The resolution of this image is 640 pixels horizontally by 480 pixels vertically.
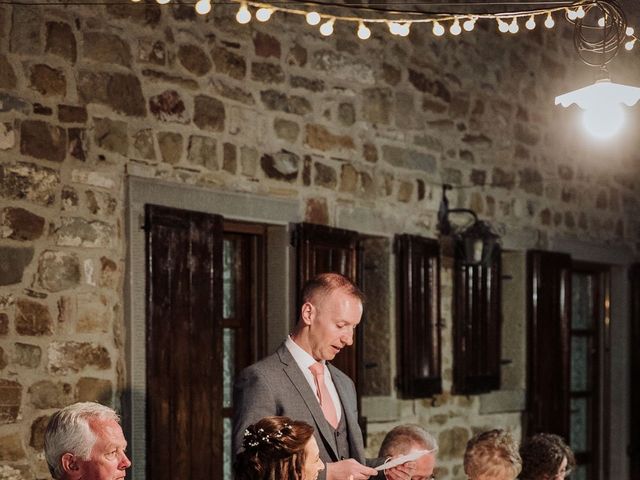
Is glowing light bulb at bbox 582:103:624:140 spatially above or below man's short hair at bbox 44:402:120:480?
above

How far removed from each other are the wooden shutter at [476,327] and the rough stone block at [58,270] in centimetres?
297

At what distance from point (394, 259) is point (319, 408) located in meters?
2.68

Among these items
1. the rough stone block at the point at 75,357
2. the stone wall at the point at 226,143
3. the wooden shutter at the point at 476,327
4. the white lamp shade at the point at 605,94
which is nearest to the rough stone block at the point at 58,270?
the stone wall at the point at 226,143

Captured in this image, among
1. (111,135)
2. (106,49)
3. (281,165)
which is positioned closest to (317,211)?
(281,165)

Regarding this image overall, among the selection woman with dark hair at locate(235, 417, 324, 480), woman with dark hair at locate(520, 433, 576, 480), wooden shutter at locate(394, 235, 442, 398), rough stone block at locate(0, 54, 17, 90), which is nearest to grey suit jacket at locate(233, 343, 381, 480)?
woman with dark hair at locate(235, 417, 324, 480)

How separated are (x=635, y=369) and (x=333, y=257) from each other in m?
3.94

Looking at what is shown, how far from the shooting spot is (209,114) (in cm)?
530

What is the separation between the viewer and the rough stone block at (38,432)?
4.42 meters

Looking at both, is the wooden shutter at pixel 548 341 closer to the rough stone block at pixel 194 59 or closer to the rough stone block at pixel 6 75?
the rough stone block at pixel 194 59

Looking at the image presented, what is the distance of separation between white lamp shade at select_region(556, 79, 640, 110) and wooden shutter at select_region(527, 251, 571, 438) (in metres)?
3.71

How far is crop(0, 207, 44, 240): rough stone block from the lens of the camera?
439cm

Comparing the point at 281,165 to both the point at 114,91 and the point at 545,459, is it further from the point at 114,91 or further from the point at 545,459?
the point at 545,459

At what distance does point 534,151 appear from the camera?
7.71 metres

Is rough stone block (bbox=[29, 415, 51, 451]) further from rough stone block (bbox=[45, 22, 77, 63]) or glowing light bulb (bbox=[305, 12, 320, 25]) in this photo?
glowing light bulb (bbox=[305, 12, 320, 25])
